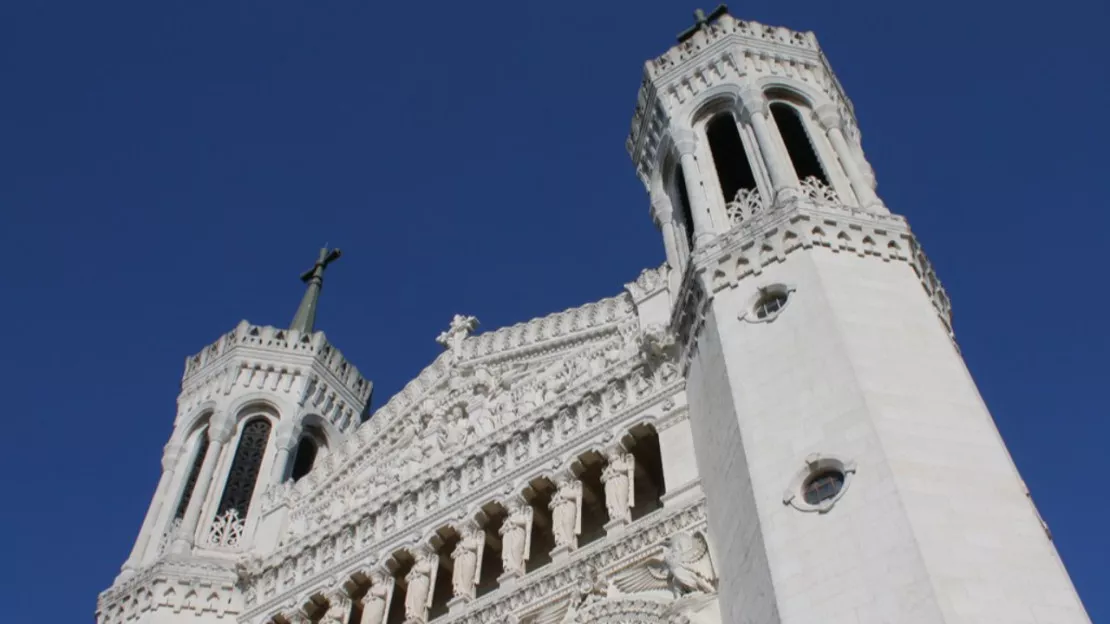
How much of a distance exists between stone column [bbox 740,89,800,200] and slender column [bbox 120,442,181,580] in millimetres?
14113

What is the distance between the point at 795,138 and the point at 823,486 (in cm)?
937

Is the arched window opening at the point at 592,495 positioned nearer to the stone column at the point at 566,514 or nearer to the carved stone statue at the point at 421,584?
the stone column at the point at 566,514

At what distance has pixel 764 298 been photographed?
1549 cm

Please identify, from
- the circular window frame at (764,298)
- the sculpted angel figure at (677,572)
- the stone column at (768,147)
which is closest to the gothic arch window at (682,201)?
the stone column at (768,147)

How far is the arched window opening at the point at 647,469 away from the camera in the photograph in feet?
54.1

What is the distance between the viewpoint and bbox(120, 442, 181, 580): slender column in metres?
21.8

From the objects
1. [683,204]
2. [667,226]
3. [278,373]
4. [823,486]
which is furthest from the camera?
[278,373]

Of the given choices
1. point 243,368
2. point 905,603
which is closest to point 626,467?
point 905,603

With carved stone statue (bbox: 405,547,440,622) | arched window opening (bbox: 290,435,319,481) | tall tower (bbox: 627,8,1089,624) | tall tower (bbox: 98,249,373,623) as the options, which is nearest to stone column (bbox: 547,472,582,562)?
tall tower (bbox: 627,8,1089,624)

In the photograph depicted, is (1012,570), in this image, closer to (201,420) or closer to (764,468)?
(764,468)

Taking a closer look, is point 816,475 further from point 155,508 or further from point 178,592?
point 155,508

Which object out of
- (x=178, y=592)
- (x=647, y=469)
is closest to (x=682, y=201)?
(x=647, y=469)

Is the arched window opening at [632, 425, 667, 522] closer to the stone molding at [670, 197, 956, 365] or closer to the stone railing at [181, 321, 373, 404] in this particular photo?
the stone molding at [670, 197, 956, 365]

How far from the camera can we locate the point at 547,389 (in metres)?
19.4
